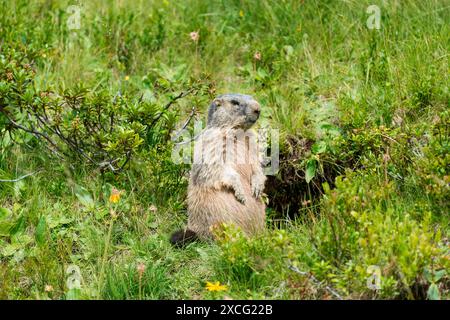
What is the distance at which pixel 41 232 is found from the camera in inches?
211

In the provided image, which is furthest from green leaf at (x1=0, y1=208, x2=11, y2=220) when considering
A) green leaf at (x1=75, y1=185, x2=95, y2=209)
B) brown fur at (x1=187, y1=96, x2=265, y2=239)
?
brown fur at (x1=187, y1=96, x2=265, y2=239)

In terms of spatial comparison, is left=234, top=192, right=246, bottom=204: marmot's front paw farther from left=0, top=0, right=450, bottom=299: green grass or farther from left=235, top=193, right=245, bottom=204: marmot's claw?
left=0, top=0, right=450, bottom=299: green grass

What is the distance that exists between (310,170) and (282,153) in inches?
12.2

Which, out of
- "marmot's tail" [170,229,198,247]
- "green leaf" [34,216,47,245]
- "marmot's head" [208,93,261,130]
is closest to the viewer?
"green leaf" [34,216,47,245]

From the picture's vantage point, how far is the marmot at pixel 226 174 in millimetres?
5461

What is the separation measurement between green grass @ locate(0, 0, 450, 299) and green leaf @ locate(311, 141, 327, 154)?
0.02 meters

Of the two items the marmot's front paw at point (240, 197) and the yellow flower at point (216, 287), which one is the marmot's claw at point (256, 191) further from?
the yellow flower at point (216, 287)

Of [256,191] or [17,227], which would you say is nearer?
[17,227]

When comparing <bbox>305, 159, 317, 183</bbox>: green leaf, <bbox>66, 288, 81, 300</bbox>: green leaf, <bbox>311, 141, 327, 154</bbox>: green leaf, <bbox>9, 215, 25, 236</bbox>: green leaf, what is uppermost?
<bbox>311, 141, 327, 154</bbox>: green leaf

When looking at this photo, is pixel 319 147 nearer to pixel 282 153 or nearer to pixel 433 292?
pixel 282 153

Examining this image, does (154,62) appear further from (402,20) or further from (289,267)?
(289,267)

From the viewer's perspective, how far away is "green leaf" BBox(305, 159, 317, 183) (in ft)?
19.6

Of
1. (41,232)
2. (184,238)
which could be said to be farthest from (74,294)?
(184,238)

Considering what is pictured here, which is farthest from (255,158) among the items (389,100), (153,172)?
(389,100)
